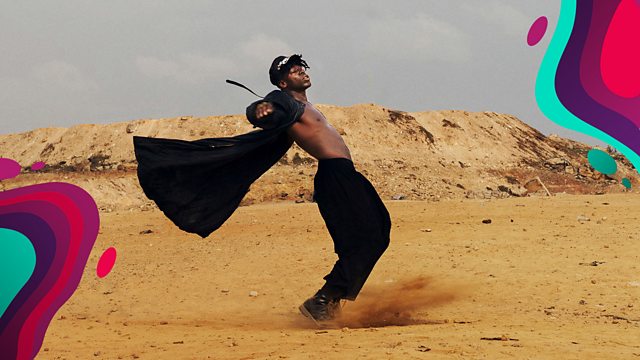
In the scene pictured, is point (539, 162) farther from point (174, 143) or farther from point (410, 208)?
point (174, 143)

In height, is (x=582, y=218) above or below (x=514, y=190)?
above

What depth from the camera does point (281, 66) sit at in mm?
6418

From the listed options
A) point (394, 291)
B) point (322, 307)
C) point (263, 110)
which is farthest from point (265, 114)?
point (394, 291)

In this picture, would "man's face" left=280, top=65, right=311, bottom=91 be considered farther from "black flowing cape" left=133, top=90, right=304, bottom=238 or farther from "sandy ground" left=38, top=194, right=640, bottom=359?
"sandy ground" left=38, top=194, right=640, bottom=359

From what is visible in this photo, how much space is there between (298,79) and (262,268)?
12.7 feet

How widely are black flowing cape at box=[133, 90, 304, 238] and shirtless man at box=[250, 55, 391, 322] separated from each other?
205mm

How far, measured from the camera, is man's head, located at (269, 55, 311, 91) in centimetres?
641

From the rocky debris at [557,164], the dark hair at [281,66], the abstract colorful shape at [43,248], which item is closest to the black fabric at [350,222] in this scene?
the dark hair at [281,66]

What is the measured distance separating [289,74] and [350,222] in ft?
4.35

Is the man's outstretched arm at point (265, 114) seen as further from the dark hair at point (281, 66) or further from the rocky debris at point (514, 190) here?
the rocky debris at point (514, 190)

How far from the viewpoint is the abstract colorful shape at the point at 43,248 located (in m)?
5.25

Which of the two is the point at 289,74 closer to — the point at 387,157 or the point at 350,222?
the point at 350,222

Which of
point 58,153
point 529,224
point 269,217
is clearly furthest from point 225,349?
point 58,153

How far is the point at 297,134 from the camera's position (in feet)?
20.6
